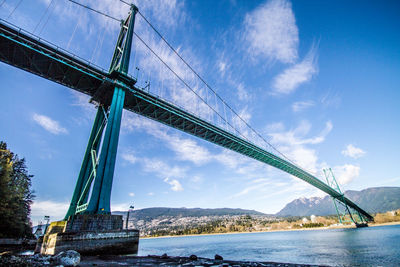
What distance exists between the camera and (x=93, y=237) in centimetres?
1014

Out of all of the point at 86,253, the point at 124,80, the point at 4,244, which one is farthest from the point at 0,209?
the point at 124,80

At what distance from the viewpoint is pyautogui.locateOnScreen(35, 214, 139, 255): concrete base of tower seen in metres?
9.49

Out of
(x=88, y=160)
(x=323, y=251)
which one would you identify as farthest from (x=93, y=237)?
(x=323, y=251)

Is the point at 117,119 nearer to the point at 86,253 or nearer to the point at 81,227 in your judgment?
the point at 81,227

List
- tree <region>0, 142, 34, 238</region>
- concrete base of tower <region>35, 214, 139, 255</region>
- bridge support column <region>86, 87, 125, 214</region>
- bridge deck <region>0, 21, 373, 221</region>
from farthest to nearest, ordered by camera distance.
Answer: tree <region>0, 142, 34, 238</region> < bridge deck <region>0, 21, 373, 221</region> < bridge support column <region>86, 87, 125, 214</region> < concrete base of tower <region>35, 214, 139, 255</region>

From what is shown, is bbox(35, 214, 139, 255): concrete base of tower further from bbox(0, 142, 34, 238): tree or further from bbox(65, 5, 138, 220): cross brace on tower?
bbox(0, 142, 34, 238): tree

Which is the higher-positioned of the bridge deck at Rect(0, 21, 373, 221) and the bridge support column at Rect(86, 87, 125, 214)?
the bridge deck at Rect(0, 21, 373, 221)

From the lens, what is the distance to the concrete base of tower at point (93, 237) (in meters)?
9.49

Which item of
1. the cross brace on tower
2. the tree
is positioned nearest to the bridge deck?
the cross brace on tower

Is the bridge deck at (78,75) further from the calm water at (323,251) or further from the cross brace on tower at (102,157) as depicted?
the calm water at (323,251)

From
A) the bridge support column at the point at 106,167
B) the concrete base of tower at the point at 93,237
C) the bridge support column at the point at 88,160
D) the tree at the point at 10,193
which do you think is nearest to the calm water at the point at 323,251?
the concrete base of tower at the point at 93,237

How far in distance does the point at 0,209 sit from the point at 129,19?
73.3 ft

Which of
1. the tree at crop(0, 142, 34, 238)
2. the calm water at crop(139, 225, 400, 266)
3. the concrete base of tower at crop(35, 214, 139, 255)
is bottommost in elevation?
the calm water at crop(139, 225, 400, 266)

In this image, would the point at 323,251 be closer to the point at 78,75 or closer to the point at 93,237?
the point at 93,237
